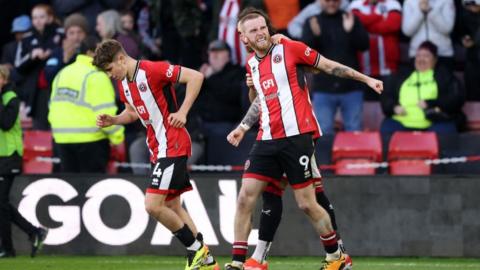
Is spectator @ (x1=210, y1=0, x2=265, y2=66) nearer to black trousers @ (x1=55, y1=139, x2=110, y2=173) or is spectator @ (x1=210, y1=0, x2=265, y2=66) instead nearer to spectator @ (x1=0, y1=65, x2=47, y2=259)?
black trousers @ (x1=55, y1=139, x2=110, y2=173)

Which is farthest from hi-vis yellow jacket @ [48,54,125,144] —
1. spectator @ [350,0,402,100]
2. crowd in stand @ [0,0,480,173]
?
spectator @ [350,0,402,100]

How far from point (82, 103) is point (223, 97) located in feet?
8.93

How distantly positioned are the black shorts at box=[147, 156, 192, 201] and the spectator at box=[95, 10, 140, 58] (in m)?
5.38

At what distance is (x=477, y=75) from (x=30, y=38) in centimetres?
589

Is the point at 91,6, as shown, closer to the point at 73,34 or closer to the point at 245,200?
the point at 73,34

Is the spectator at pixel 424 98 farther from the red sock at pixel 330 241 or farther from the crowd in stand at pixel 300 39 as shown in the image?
the red sock at pixel 330 241

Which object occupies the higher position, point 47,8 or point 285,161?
point 47,8

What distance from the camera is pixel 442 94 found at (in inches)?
605

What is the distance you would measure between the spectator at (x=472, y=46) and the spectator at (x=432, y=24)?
0.21 meters

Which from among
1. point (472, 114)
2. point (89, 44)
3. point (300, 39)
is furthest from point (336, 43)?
point (89, 44)

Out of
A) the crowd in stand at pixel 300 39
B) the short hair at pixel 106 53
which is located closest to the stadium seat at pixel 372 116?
the crowd in stand at pixel 300 39

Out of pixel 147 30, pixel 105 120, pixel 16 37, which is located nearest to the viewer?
pixel 105 120

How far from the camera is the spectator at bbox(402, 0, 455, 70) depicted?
15938 mm

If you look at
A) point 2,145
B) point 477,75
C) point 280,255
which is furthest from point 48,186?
point 477,75
